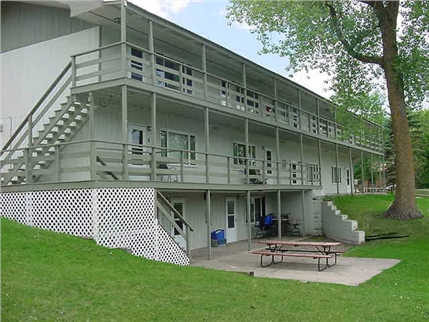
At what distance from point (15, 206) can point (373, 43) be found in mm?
19656

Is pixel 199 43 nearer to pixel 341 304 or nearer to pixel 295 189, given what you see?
pixel 295 189

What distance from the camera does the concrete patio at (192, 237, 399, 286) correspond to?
1225 centimetres

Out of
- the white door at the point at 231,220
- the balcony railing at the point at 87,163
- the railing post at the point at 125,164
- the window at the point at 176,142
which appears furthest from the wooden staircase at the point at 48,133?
the white door at the point at 231,220

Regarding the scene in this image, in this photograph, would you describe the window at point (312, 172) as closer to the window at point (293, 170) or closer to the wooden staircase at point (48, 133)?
the window at point (293, 170)

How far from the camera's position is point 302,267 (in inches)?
557

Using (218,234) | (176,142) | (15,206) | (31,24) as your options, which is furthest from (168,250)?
(31,24)

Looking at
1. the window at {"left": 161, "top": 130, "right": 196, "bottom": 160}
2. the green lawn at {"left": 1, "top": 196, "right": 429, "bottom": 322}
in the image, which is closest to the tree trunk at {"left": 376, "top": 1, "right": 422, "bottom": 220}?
the window at {"left": 161, "top": 130, "right": 196, "bottom": 160}

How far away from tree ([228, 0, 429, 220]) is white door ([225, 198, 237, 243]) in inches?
299

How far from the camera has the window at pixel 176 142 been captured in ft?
59.8

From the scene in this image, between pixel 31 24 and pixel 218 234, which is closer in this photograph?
pixel 31 24

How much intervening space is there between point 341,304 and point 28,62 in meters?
14.8

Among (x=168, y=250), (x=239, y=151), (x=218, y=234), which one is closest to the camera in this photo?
(x=168, y=250)

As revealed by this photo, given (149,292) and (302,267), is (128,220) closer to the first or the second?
→ (149,292)

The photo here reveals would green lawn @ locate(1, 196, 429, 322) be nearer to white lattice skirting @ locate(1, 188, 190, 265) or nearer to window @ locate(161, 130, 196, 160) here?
white lattice skirting @ locate(1, 188, 190, 265)
